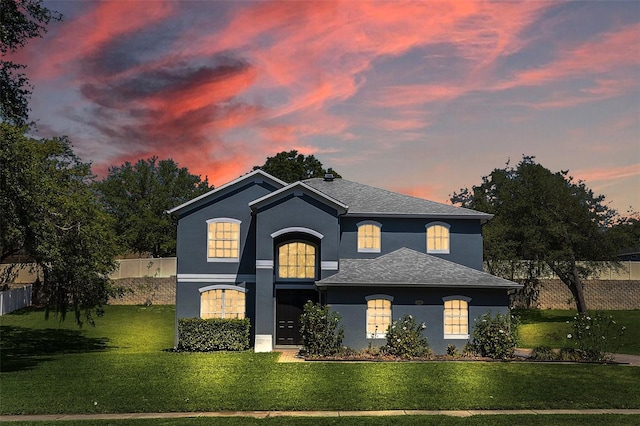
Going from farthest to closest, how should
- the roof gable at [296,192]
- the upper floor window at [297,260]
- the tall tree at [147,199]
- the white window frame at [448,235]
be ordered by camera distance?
the tall tree at [147,199], the white window frame at [448,235], the upper floor window at [297,260], the roof gable at [296,192]

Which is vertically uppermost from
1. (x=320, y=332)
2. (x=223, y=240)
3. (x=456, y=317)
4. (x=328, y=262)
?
(x=223, y=240)

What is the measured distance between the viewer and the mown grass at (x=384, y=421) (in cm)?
1486

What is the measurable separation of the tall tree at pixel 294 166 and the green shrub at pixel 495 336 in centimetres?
3656

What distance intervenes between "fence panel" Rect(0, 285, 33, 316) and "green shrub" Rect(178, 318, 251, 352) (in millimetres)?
24473

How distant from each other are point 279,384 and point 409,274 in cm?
1090

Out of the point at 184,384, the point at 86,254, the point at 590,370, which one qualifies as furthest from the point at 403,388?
the point at 86,254

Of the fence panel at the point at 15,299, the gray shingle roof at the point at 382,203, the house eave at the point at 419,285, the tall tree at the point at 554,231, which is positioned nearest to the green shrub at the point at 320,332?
the house eave at the point at 419,285

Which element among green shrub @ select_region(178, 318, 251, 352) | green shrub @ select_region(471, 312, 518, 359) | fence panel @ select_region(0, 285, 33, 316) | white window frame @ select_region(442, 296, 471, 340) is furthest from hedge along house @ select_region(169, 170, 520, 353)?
fence panel @ select_region(0, 285, 33, 316)

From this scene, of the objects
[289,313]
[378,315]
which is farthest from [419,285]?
[289,313]

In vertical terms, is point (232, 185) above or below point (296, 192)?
above

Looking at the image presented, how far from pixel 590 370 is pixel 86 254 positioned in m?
21.2

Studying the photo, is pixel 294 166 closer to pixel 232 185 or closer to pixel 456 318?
pixel 232 185

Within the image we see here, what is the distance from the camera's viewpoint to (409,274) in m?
28.9

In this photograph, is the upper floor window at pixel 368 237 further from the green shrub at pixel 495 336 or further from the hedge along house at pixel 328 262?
the green shrub at pixel 495 336
